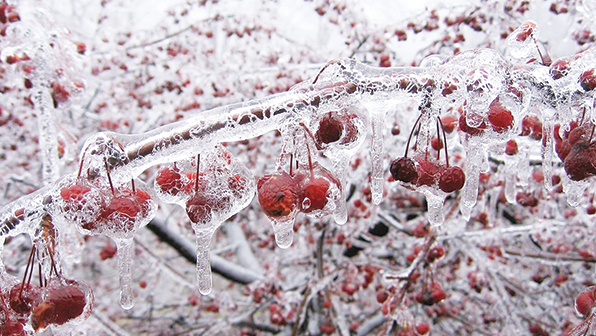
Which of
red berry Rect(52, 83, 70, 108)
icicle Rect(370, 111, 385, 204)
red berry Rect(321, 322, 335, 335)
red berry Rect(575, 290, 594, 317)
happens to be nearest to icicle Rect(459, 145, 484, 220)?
icicle Rect(370, 111, 385, 204)

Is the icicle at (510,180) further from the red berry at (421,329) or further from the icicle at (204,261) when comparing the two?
the icicle at (204,261)

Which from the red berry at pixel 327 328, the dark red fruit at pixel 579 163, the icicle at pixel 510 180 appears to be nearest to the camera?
the dark red fruit at pixel 579 163

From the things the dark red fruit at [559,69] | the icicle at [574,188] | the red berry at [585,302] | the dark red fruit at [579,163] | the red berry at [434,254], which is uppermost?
the dark red fruit at [559,69]

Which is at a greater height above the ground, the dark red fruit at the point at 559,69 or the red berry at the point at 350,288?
the dark red fruit at the point at 559,69

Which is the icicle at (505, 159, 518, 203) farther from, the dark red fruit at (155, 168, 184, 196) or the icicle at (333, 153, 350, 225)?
the dark red fruit at (155, 168, 184, 196)

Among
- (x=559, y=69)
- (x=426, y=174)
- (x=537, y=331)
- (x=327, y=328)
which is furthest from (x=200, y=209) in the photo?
(x=537, y=331)

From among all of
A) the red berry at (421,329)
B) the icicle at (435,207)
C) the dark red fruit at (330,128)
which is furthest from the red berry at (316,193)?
the red berry at (421,329)

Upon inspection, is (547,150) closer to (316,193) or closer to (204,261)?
(316,193)

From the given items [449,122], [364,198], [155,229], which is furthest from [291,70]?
[449,122]
